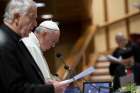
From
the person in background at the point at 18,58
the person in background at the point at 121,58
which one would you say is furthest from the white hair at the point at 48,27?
the person in background at the point at 121,58

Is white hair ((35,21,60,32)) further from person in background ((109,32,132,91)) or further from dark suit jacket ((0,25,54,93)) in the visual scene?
person in background ((109,32,132,91))

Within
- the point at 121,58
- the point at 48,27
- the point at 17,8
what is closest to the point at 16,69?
the point at 17,8

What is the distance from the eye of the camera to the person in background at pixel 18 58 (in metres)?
1.93

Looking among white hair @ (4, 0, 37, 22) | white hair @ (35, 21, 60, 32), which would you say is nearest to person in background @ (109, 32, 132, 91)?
white hair @ (35, 21, 60, 32)

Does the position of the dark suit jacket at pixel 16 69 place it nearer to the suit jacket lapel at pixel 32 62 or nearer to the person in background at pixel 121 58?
the suit jacket lapel at pixel 32 62

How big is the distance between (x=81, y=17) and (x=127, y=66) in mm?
4536

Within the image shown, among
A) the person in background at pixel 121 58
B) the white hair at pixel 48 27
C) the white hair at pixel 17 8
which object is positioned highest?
the white hair at pixel 17 8

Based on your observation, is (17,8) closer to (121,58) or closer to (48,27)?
(48,27)

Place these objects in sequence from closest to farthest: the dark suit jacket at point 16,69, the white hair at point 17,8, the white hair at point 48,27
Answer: the dark suit jacket at point 16,69, the white hair at point 17,8, the white hair at point 48,27

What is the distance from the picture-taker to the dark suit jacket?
6.32 feet

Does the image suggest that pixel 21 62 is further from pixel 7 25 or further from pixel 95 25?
pixel 95 25

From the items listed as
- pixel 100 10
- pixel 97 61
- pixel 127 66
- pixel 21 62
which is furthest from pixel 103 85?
pixel 100 10

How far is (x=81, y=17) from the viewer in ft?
33.9

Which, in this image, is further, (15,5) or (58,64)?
(58,64)
